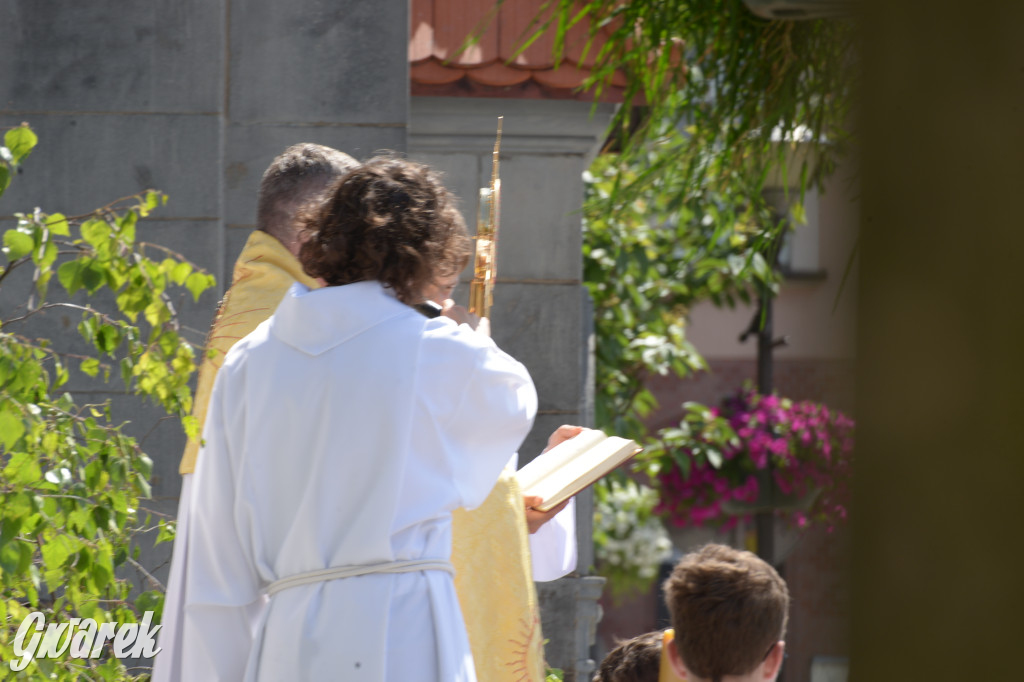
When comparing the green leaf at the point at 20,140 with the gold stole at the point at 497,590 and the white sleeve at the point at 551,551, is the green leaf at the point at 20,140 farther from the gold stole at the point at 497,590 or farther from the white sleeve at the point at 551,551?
the white sleeve at the point at 551,551

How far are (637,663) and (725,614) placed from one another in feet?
1.04

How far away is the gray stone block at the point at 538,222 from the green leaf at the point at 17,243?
7.15 feet

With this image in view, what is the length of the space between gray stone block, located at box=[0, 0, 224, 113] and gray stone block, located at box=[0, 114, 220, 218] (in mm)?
45

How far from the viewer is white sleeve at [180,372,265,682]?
180cm

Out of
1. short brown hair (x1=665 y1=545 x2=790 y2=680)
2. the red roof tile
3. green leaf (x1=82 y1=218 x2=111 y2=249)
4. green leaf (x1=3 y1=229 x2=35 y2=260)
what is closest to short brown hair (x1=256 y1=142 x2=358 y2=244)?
green leaf (x1=82 y1=218 x2=111 y2=249)

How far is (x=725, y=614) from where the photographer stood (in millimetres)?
2113

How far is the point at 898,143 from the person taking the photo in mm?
618

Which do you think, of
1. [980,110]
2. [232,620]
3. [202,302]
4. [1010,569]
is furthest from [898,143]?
[202,302]

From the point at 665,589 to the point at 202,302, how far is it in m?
1.94

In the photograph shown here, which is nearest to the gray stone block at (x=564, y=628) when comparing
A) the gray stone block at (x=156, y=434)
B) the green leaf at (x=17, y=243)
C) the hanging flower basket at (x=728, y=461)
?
the gray stone block at (x=156, y=434)

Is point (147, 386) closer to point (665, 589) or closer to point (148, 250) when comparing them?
point (665, 589)

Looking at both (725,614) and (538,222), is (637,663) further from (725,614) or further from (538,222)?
(538,222)

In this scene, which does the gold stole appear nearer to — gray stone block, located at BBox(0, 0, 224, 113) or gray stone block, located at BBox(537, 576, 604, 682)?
gray stone block, located at BBox(537, 576, 604, 682)

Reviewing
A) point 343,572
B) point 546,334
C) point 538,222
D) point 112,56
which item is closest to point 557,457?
point 343,572
